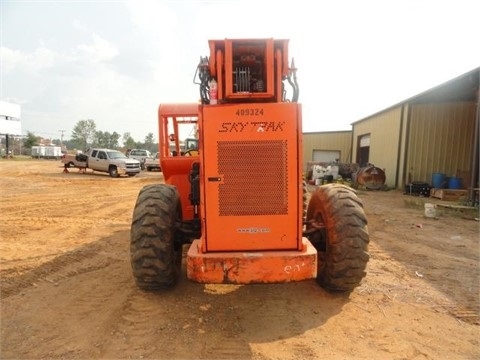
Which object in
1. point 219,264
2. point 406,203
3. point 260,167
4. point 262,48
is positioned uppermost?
point 262,48

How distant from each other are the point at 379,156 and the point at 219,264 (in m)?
20.7

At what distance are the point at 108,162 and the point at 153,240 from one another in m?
23.7

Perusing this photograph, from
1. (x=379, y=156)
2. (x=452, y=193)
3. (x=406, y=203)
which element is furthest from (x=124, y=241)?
(x=379, y=156)

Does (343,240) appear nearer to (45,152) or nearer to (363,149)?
(363,149)

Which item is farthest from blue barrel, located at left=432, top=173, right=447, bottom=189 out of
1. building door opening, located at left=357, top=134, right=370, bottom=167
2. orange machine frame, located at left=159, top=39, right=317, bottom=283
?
orange machine frame, located at left=159, top=39, right=317, bottom=283

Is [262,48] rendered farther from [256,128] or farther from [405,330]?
[405,330]

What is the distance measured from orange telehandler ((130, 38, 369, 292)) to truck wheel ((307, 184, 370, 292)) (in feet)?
0.04

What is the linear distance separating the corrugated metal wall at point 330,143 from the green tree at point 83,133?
80980 mm

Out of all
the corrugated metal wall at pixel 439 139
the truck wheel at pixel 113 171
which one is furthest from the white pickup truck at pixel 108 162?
the corrugated metal wall at pixel 439 139

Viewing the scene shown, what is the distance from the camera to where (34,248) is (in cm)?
666

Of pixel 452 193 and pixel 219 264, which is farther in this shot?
pixel 452 193

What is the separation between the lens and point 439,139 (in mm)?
18625

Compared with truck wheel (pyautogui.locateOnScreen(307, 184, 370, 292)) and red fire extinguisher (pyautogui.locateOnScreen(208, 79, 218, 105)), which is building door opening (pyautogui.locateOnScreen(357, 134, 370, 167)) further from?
red fire extinguisher (pyautogui.locateOnScreen(208, 79, 218, 105))

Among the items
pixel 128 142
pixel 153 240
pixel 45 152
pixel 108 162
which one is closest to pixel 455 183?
pixel 153 240
